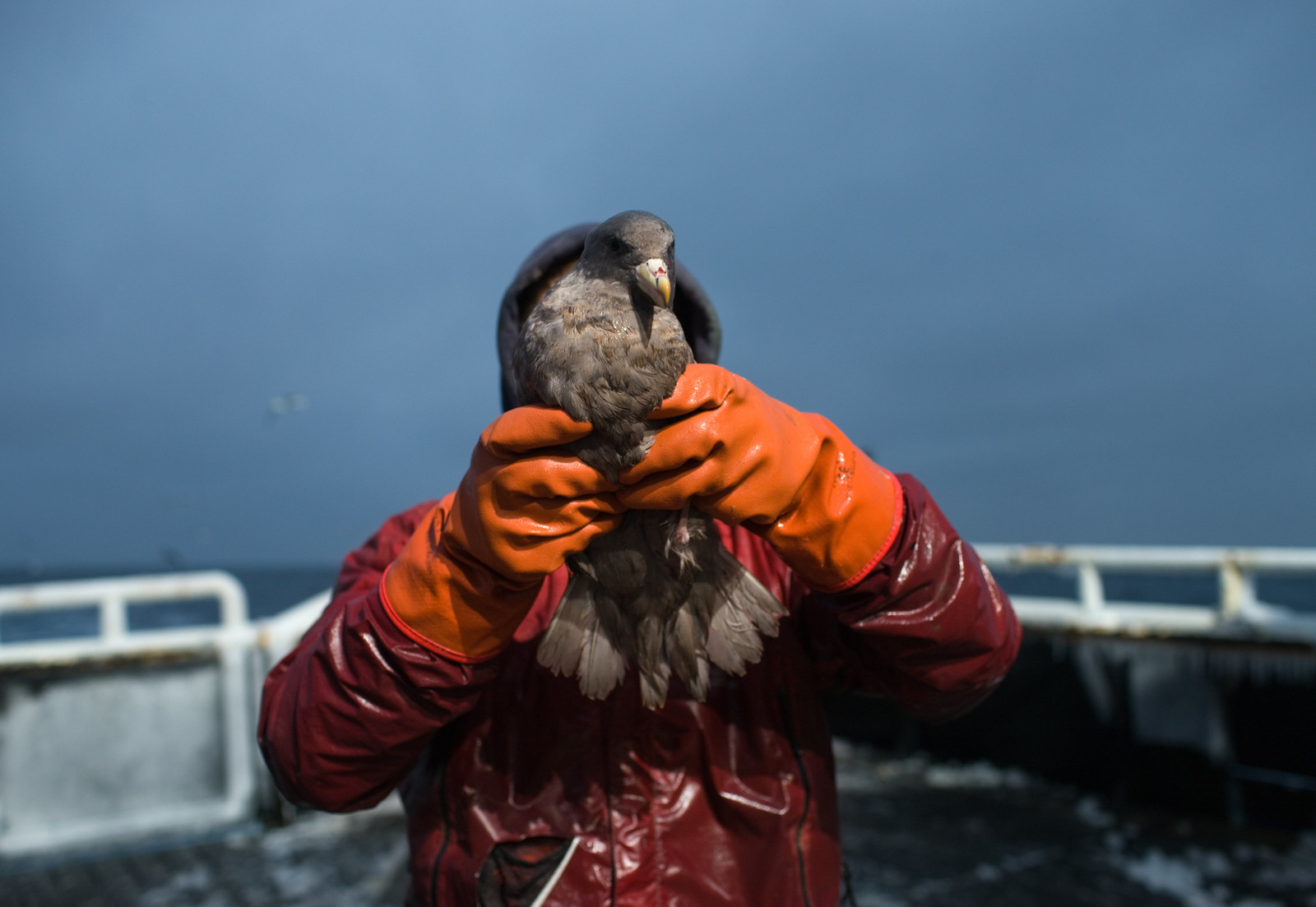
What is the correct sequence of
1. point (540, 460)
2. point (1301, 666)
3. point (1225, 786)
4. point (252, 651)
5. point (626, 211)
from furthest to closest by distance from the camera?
point (252, 651) < point (1225, 786) < point (1301, 666) < point (626, 211) < point (540, 460)

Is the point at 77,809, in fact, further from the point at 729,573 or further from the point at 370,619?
the point at 729,573

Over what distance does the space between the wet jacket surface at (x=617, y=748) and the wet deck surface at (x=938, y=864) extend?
2.31m

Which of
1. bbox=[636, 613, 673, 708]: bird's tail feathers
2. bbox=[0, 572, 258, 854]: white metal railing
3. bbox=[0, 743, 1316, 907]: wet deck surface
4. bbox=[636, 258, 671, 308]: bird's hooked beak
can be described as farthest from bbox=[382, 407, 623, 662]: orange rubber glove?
bbox=[0, 572, 258, 854]: white metal railing

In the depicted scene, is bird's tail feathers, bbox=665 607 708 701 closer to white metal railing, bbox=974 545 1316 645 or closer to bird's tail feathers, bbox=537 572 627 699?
bird's tail feathers, bbox=537 572 627 699

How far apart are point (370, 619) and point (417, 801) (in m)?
0.44

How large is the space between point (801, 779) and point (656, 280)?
114 cm

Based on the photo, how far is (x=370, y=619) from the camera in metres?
1.66

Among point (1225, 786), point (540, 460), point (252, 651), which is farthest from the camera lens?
point (252, 651)

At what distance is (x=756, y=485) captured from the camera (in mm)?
1651

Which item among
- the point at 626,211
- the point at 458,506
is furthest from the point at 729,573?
the point at 626,211

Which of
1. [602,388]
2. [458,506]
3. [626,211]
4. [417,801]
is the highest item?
[626,211]

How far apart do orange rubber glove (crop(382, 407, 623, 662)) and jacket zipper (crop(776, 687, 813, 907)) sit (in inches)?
23.3

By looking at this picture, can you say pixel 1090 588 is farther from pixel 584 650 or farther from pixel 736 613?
pixel 584 650

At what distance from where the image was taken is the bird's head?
71.5 inches
